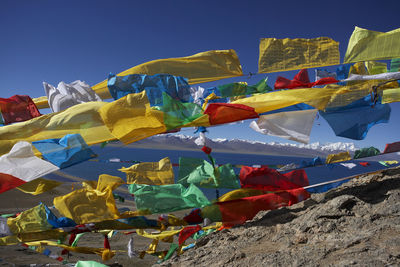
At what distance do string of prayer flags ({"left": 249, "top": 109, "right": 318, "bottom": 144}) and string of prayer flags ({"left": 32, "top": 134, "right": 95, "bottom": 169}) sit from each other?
204 centimetres

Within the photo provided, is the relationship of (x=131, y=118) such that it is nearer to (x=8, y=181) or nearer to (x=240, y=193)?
(x=8, y=181)

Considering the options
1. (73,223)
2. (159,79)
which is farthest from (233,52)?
(73,223)

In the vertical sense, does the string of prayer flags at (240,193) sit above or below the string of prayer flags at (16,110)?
below

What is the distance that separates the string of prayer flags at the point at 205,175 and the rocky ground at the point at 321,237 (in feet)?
1.93

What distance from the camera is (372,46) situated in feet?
9.51

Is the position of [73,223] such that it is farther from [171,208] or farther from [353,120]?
[353,120]

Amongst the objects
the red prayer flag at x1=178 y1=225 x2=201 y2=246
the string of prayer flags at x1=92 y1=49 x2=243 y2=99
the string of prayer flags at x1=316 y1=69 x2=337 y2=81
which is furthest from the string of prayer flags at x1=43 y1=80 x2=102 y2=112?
the string of prayer flags at x1=316 y1=69 x2=337 y2=81

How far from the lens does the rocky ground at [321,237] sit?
1721mm

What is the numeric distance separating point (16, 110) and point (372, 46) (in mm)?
4704

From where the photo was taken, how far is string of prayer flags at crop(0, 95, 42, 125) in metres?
3.32

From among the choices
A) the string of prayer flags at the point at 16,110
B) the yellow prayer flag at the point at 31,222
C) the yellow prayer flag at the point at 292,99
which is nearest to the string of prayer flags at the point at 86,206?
the yellow prayer flag at the point at 31,222

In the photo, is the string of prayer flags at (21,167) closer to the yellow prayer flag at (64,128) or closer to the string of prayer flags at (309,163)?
the yellow prayer flag at (64,128)

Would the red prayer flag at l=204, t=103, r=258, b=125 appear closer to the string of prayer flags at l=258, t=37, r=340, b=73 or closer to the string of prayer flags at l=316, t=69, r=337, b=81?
the string of prayer flags at l=258, t=37, r=340, b=73

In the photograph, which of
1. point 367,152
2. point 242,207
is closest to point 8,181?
point 242,207
